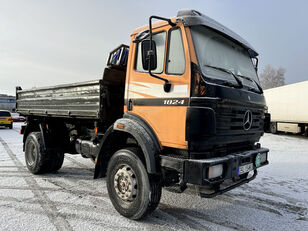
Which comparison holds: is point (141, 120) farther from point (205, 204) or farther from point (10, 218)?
point (10, 218)

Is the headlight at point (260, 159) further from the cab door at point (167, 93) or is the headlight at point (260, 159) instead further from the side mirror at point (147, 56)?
the side mirror at point (147, 56)

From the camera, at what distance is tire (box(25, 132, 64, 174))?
17.5 ft

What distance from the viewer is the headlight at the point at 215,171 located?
109 inches

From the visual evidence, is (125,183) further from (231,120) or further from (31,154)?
(31,154)

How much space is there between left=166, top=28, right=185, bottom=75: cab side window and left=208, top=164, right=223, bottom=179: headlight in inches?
47.4

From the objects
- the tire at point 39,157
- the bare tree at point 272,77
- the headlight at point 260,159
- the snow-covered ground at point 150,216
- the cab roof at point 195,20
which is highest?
the bare tree at point 272,77

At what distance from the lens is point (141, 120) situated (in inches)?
133

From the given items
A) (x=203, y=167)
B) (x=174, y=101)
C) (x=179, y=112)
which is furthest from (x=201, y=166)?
(x=174, y=101)

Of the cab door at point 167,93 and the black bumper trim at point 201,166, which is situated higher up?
the cab door at point 167,93

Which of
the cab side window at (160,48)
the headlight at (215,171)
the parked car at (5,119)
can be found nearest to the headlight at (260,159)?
the headlight at (215,171)

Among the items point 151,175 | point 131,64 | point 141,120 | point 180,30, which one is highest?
point 180,30

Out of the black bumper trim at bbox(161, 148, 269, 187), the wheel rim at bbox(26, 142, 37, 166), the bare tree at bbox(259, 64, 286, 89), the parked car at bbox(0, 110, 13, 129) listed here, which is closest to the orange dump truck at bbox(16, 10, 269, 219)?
the black bumper trim at bbox(161, 148, 269, 187)

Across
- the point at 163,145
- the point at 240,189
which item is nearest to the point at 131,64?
the point at 163,145

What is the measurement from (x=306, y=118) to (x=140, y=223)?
14.5 m
